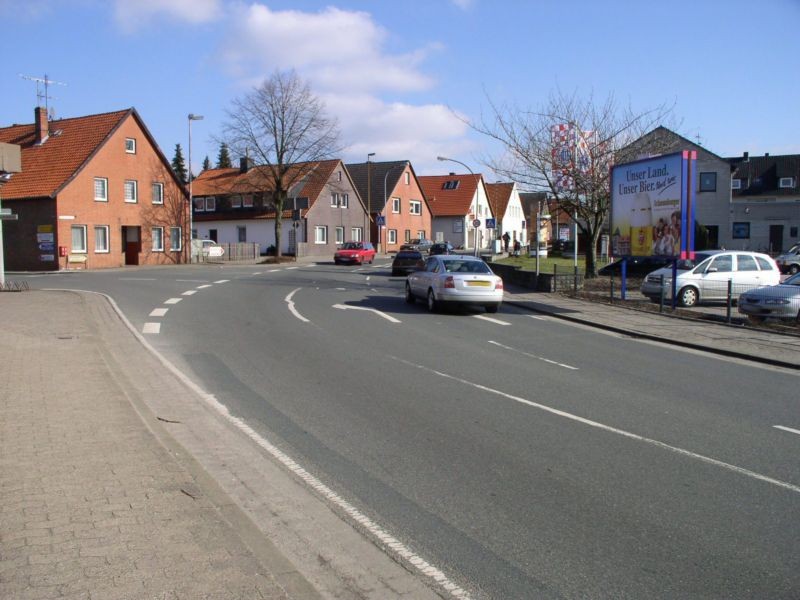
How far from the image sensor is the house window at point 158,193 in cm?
4703

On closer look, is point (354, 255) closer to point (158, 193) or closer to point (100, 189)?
point (158, 193)

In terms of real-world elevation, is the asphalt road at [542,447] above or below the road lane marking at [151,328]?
below

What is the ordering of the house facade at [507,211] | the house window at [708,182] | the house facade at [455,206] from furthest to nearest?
the house facade at [507,211] → the house facade at [455,206] → the house window at [708,182]

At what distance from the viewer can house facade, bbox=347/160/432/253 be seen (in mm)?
72812

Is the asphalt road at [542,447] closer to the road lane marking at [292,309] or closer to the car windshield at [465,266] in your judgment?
the road lane marking at [292,309]

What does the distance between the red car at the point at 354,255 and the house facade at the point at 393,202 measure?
19.5 meters

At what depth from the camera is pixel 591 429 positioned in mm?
7375

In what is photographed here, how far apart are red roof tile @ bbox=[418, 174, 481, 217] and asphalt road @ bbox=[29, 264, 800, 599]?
7416 cm

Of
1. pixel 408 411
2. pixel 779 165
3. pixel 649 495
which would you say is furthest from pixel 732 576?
pixel 779 165

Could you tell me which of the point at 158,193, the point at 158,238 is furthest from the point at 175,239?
the point at 158,193

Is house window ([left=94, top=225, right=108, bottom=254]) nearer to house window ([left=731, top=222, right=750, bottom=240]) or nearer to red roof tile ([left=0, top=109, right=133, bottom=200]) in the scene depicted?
red roof tile ([left=0, top=109, right=133, bottom=200])

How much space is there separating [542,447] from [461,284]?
11.8 m

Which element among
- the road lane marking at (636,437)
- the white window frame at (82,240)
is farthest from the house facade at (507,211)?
the road lane marking at (636,437)

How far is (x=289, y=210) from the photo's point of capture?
62.2m
